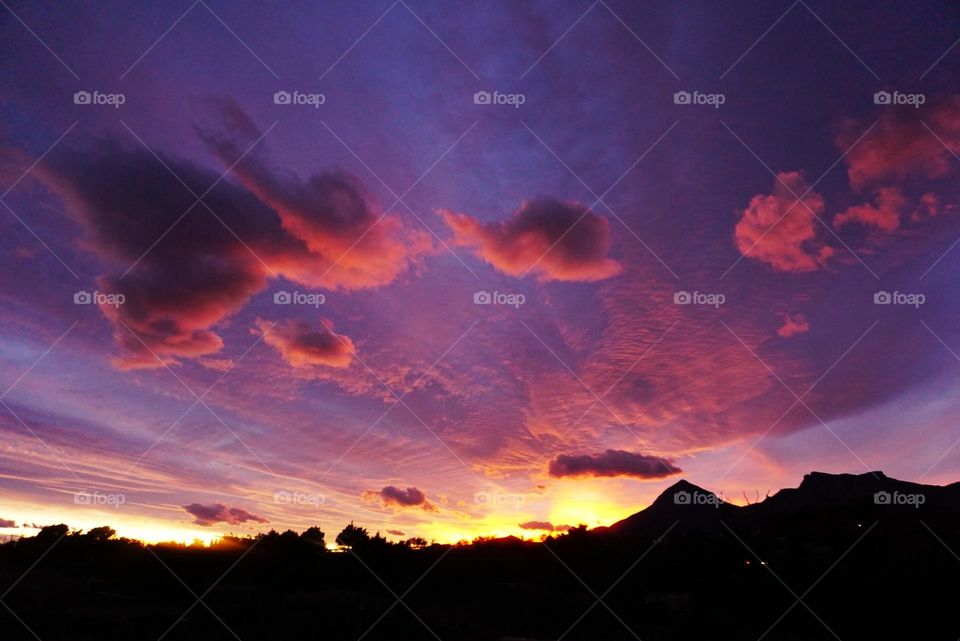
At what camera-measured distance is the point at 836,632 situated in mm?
16203

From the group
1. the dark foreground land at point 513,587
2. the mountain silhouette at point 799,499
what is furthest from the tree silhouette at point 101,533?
the mountain silhouette at point 799,499

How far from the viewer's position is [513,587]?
70.6 ft

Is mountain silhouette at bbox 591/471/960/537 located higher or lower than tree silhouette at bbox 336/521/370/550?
higher

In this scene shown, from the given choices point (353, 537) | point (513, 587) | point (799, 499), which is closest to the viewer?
point (513, 587)

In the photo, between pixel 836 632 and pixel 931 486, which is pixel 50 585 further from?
pixel 931 486

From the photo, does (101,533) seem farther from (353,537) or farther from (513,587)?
(513,587)

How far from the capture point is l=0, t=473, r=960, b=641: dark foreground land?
15664mm

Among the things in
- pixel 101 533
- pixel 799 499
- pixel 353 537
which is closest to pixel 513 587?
pixel 353 537

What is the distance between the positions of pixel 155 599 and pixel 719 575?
19583mm

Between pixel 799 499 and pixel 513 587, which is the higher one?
pixel 799 499

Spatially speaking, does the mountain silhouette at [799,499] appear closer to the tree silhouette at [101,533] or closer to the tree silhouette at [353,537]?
the tree silhouette at [353,537]

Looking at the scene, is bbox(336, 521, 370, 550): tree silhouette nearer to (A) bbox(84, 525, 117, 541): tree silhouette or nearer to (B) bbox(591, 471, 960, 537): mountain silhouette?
(A) bbox(84, 525, 117, 541): tree silhouette

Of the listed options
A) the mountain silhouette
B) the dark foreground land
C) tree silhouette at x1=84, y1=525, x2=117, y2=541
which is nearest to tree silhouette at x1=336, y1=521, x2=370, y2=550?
the dark foreground land

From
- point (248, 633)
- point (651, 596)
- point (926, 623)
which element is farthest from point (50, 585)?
point (926, 623)
